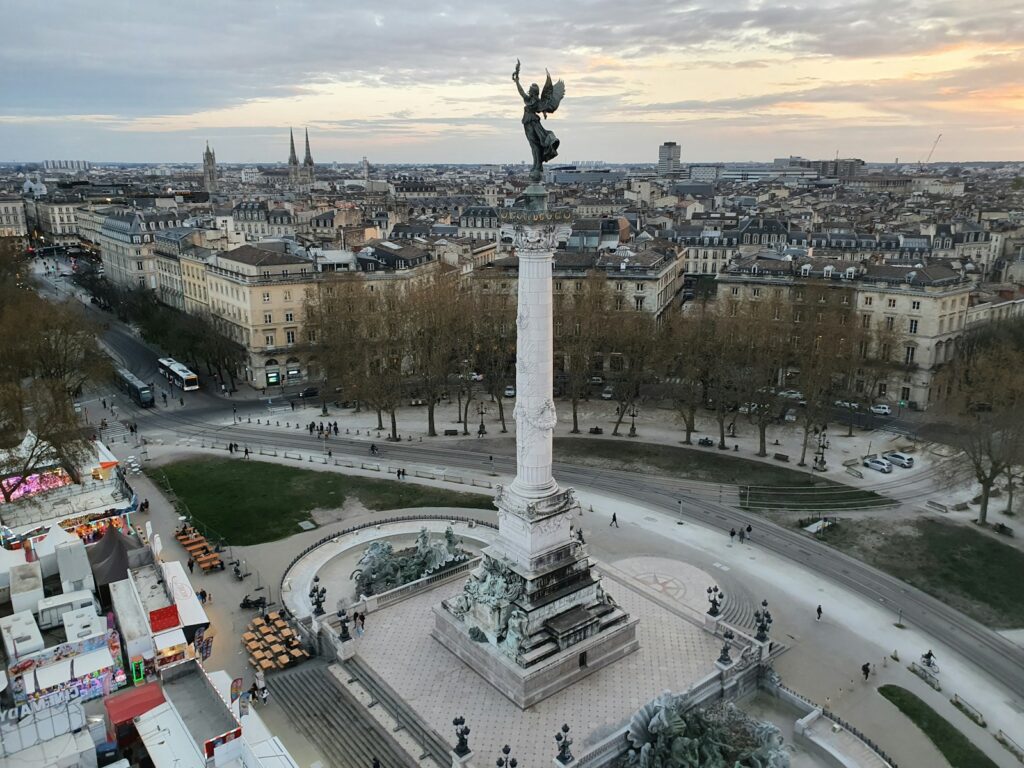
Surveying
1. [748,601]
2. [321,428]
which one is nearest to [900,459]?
[748,601]

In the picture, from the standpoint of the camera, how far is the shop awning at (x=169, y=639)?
111ft

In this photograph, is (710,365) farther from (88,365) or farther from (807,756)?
(88,365)

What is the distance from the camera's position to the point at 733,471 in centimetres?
6122

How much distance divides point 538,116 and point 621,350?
42.9 meters

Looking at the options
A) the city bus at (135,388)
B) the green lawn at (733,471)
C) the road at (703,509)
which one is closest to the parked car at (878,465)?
the green lawn at (733,471)

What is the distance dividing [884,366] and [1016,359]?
637 inches

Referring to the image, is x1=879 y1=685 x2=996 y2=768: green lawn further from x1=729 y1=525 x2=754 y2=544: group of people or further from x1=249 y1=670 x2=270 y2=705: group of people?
x1=249 y1=670 x2=270 y2=705: group of people

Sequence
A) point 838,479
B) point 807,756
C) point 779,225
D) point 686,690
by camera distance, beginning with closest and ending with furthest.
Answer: point 807,756 < point 686,690 < point 838,479 < point 779,225

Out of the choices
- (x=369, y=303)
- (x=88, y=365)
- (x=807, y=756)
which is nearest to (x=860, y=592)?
(x=807, y=756)

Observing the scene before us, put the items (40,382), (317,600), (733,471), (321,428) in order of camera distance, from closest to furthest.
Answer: (317,600) < (733,471) < (40,382) < (321,428)

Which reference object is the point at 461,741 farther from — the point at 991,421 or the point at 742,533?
the point at 991,421

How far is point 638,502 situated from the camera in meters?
55.6

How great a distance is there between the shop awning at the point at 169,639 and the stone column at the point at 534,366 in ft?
55.7

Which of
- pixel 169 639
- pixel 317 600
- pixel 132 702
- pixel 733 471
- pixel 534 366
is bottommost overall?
pixel 733 471
